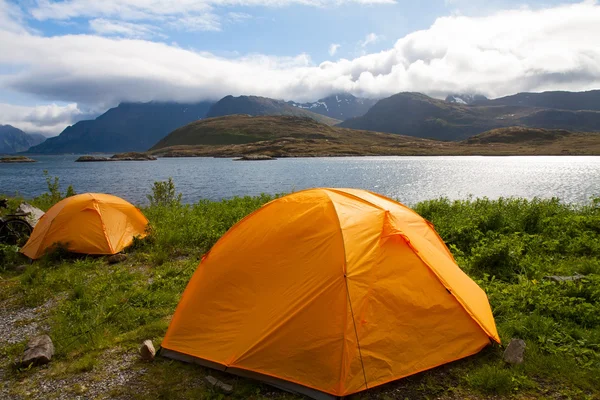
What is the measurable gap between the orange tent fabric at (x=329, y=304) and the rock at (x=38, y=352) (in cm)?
203

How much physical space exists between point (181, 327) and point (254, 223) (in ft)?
7.37

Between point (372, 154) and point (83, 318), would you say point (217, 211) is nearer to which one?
point (83, 318)

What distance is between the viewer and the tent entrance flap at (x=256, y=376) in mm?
5156

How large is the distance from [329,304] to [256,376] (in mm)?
1546

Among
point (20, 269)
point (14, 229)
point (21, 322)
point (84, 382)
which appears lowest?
point (84, 382)

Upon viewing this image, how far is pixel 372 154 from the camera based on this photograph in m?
149

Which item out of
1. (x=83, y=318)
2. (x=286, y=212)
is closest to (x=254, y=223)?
(x=286, y=212)

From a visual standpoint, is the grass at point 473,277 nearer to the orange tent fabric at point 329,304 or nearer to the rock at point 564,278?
the rock at point 564,278

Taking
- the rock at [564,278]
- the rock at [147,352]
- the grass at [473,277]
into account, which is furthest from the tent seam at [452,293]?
the rock at [147,352]

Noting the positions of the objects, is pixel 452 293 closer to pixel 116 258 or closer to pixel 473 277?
pixel 473 277

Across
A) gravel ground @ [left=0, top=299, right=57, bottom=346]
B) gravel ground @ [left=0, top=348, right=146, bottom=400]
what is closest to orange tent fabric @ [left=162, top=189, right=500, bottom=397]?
gravel ground @ [left=0, top=348, right=146, bottom=400]

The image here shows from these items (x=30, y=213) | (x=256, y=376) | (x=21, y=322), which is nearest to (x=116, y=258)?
(x=21, y=322)

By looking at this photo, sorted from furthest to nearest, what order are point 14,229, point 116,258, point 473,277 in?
point 14,229, point 116,258, point 473,277

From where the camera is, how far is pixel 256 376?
553 centimetres
